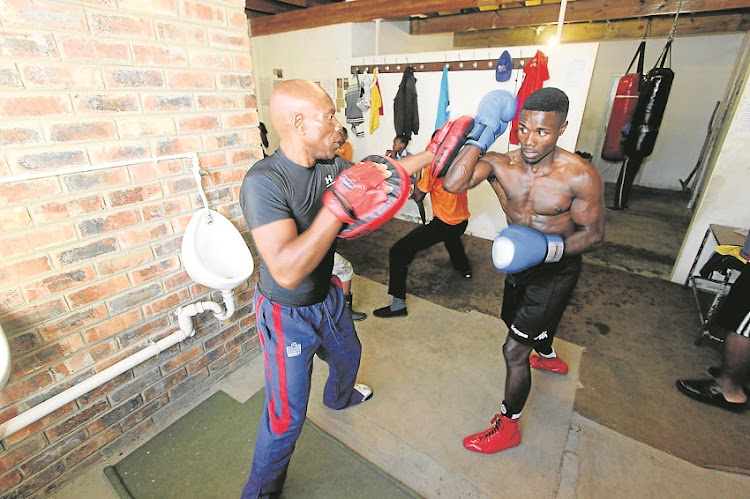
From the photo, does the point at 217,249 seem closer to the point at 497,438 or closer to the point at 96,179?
the point at 96,179

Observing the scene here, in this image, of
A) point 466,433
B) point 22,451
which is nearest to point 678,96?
point 466,433

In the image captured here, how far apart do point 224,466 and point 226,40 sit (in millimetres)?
2073

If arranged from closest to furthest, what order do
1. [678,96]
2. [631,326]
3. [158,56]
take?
[158,56], [631,326], [678,96]

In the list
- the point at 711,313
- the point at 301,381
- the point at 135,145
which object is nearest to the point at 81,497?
the point at 301,381

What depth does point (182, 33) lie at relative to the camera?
1.64 meters

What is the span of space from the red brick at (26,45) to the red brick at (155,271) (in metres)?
0.90

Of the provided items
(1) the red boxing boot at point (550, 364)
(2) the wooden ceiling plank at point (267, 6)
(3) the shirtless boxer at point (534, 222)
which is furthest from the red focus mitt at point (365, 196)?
(2) the wooden ceiling plank at point (267, 6)

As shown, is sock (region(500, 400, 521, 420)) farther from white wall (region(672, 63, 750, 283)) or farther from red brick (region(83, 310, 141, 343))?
white wall (region(672, 63, 750, 283))

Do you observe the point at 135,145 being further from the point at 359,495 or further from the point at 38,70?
the point at 359,495

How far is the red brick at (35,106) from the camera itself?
1.25 m

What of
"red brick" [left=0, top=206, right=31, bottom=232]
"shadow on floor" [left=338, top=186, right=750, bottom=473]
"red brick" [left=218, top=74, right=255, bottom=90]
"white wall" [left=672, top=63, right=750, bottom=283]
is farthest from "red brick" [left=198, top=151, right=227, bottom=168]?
"white wall" [left=672, top=63, right=750, bottom=283]

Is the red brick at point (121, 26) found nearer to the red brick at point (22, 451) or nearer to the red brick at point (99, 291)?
the red brick at point (99, 291)

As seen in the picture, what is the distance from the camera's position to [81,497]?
161 cm

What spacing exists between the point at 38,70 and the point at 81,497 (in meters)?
1.76
